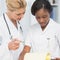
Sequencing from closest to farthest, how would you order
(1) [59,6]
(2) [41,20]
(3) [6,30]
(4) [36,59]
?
1. (4) [36,59]
2. (2) [41,20]
3. (3) [6,30]
4. (1) [59,6]

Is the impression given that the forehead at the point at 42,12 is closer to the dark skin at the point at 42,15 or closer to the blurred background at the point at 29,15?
the dark skin at the point at 42,15

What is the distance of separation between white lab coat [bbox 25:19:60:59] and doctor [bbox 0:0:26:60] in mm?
107

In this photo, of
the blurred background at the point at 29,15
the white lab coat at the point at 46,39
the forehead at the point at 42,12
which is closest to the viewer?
the forehead at the point at 42,12

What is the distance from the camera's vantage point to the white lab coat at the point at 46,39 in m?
1.63

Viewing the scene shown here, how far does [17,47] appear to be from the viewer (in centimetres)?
166

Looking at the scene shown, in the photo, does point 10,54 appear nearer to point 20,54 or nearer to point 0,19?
point 20,54

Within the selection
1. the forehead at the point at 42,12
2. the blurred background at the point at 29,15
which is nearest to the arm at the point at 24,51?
the blurred background at the point at 29,15

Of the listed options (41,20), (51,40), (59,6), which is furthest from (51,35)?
(59,6)

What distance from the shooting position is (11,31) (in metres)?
1.68

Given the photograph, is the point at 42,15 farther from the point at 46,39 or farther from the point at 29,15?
the point at 29,15

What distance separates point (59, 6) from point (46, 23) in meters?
0.56

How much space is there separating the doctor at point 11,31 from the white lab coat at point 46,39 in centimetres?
11

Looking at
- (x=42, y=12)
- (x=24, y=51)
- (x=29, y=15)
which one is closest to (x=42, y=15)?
(x=42, y=12)

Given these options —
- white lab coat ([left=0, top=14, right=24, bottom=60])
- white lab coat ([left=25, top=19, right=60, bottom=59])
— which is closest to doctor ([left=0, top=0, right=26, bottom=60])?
white lab coat ([left=0, top=14, right=24, bottom=60])
